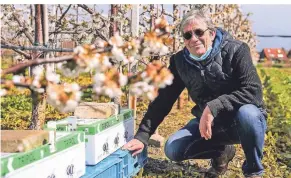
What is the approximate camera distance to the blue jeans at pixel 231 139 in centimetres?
222

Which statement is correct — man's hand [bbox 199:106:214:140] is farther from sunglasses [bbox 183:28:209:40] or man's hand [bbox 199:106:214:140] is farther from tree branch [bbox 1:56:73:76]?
tree branch [bbox 1:56:73:76]

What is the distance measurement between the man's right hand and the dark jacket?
0.9 inches

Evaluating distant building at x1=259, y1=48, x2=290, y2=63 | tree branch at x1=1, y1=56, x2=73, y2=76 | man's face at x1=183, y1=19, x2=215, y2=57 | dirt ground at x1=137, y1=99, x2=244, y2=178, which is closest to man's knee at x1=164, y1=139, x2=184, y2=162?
dirt ground at x1=137, y1=99, x2=244, y2=178

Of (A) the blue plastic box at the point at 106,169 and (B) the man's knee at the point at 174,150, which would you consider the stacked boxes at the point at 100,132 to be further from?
(B) the man's knee at the point at 174,150

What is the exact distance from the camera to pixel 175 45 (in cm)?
483

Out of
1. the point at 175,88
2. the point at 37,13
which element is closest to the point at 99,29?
the point at 37,13

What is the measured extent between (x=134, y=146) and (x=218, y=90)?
48 cm

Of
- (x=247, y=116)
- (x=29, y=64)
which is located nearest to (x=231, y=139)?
(x=247, y=116)

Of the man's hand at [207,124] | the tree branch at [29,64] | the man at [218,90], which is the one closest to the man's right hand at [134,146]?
the man at [218,90]

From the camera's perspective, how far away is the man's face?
7.13ft

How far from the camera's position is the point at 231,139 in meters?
2.49

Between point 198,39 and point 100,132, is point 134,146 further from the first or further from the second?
point 198,39

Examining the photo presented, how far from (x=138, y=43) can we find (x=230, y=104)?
1.29m

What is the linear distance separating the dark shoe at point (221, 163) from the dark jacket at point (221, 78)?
0.33 m
